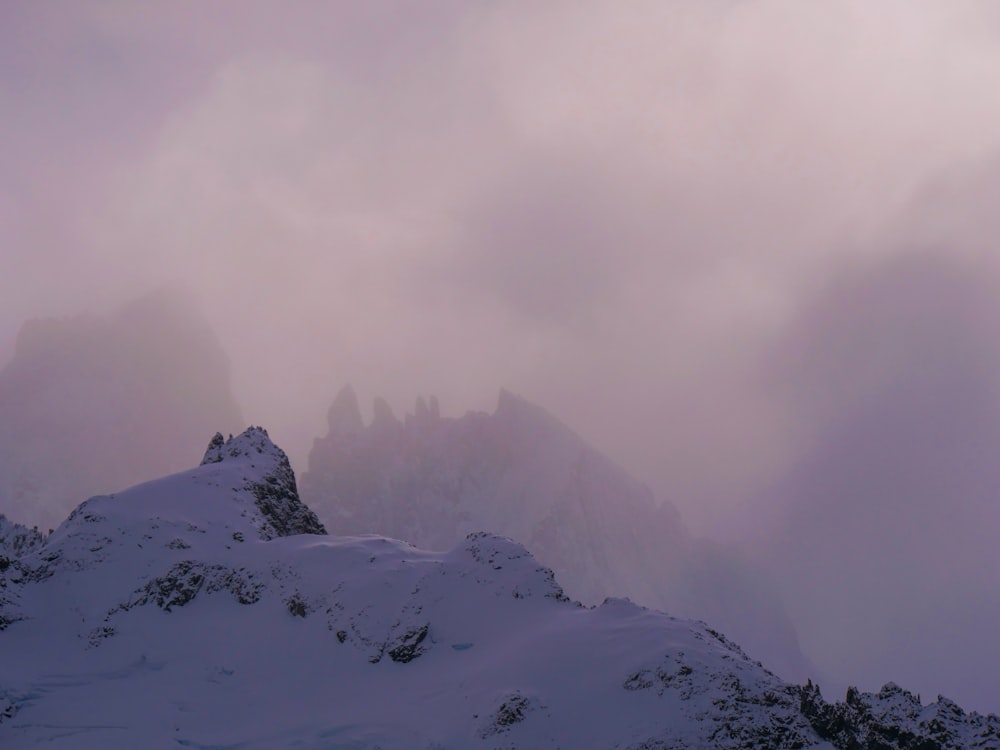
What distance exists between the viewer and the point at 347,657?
37.8 m

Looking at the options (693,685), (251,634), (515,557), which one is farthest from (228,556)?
(693,685)

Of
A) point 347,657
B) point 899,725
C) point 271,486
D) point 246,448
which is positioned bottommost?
point 899,725

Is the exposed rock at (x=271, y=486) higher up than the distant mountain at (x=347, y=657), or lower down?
higher up

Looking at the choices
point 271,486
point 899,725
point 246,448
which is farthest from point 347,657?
point 246,448

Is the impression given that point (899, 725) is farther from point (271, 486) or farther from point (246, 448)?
point (246, 448)

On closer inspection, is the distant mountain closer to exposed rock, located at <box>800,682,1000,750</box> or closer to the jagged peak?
exposed rock, located at <box>800,682,1000,750</box>

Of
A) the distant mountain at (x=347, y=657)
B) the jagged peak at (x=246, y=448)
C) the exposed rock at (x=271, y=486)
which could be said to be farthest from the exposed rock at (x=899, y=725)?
the jagged peak at (x=246, y=448)

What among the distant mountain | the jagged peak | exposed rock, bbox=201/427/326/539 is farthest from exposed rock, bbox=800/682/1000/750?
the jagged peak

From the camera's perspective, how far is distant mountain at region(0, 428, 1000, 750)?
30781 millimetres

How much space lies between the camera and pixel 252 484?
53.5m

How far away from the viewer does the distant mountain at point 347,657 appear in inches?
1212

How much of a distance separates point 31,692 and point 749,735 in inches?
1132

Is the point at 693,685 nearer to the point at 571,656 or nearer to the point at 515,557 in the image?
the point at 571,656

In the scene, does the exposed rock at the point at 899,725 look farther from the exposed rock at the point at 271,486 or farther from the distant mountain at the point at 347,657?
the exposed rock at the point at 271,486
